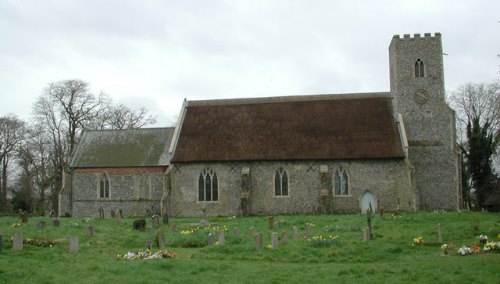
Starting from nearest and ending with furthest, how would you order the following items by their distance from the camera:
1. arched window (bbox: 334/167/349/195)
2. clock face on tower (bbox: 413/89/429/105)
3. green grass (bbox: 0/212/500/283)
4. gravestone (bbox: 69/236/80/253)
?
green grass (bbox: 0/212/500/283) → gravestone (bbox: 69/236/80/253) → arched window (bbox: 334/167/349/195) → clock face on tower (bbox: 413/89/429/105)

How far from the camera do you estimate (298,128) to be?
36.7m

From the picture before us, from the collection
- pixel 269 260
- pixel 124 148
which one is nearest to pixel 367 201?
pixel 124 148

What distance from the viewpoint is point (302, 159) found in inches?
1368

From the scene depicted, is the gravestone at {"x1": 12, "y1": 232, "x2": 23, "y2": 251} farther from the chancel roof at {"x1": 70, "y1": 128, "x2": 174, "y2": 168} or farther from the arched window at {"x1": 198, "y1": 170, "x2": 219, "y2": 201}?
the chancel roof at {"x1": 70, "y1": 128, "x2": 174, "y2": 168}

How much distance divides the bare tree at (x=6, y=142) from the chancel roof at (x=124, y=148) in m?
14.4

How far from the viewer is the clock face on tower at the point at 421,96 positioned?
119 ft

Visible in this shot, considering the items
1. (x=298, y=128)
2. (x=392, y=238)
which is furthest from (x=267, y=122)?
(x=392, y=238)

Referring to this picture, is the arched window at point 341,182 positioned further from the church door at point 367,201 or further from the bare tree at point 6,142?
the bare tree at point 6,142

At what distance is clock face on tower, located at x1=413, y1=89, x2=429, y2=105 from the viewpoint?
3616 centimetres

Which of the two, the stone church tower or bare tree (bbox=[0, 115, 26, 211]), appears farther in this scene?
bare tree (bbox=[0, 115, 26, 211])

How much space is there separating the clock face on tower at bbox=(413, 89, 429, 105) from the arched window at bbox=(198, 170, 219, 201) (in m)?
14.0

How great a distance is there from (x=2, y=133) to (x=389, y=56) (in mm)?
36461

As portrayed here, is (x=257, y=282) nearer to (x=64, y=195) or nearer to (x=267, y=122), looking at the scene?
(x=267, y=122)

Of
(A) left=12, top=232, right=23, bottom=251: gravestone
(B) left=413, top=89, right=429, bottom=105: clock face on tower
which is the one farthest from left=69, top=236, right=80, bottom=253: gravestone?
(B) left=413, top=89, right=429, bottom=105: clock face on tower
